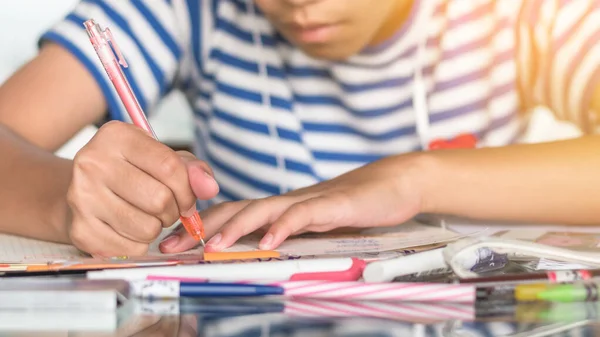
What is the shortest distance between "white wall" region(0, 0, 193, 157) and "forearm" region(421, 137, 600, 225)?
1.37 m

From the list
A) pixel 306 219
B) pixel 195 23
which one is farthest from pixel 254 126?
pixel 306 219

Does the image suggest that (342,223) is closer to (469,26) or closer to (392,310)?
(392,310)

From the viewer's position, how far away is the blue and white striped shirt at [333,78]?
0.83 m

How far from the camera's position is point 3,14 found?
209 cm

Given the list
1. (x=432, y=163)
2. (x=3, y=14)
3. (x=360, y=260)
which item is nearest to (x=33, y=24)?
(x=3, y=14)

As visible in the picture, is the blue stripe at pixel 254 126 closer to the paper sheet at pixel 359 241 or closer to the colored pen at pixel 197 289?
the paper sheet at pixel 359 241

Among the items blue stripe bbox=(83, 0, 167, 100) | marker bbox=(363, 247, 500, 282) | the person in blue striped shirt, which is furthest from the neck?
marker bbox=(363, 247, 500, 282)

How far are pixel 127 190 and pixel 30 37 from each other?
174 cm

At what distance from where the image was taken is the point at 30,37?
209 centimetres

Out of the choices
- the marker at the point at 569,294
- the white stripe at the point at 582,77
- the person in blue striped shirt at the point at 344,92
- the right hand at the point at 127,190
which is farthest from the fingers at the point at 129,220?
the white stripe at the point at 582,77

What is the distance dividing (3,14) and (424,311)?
197cm

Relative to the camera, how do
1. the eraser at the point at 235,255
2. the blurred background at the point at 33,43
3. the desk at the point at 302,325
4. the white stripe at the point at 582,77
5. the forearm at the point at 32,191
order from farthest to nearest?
the blurred background at the point at 33,43, the white stripe at the point at 582,77, the forearm at the point at 32,191, the eraser at the point at 235,255, the desk at the point at 302,325

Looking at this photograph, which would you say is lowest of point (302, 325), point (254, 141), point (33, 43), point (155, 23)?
point (302, 325)

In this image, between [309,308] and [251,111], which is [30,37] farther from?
[309,308]
